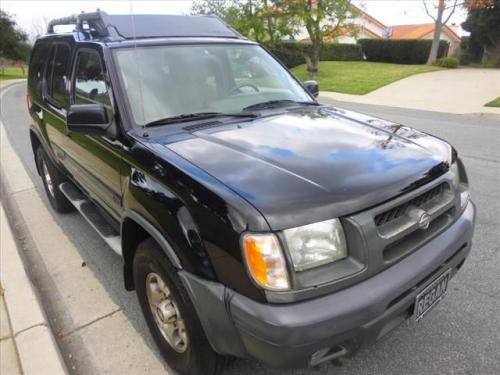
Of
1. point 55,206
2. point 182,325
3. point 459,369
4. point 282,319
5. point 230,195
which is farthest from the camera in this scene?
point 55,206

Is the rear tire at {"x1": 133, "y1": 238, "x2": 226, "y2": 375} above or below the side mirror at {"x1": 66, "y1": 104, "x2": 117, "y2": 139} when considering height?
below

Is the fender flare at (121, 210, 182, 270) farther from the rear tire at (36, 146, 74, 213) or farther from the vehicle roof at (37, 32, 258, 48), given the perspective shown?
the rear tire at (36, 146, 74, 213)

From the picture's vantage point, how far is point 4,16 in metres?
38.3

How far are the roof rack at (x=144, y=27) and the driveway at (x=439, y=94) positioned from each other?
32.7ft

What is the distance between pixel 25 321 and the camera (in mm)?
2766

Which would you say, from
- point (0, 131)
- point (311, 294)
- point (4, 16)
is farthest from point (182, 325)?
point (4, 16)

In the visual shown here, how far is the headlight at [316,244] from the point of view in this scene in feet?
5.37

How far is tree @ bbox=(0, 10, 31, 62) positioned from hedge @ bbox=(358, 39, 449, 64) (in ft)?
102

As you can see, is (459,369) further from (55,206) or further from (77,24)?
(55,206)

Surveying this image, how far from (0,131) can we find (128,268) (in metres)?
9.06

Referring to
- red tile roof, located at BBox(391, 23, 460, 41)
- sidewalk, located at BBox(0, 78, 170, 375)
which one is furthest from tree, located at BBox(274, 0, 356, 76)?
red tile roof, located at BBox(391, 23, 460, 41)

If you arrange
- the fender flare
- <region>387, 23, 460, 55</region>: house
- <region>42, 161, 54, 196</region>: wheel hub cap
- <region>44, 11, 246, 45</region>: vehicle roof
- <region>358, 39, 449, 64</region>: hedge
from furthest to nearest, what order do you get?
<region>387, 23, 460, 55</region>: house, <region>358, 39, 449, 64</region>: hedge, <region>42, 161, 54, 196</region>: wheel hub cap, <region>44, 11, 246, 45</region>: vehicle roof, the fender flare

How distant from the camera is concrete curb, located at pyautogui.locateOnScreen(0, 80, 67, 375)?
2401 millimetres

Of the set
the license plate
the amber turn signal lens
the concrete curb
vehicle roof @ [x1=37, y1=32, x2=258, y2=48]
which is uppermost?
vehicle roof @ [x1=37, y1=32, x2=258, y2=48]
